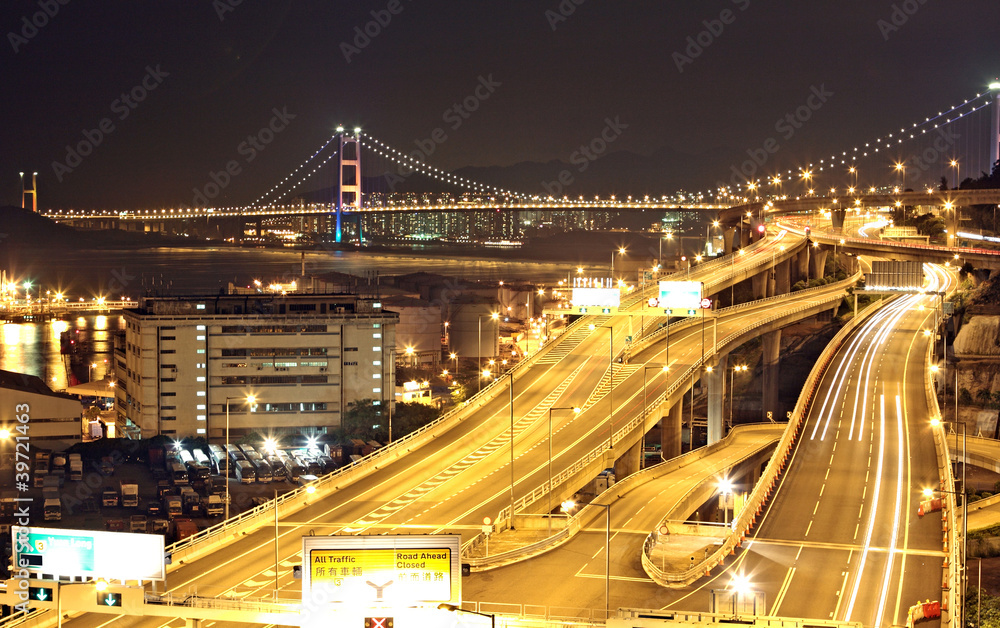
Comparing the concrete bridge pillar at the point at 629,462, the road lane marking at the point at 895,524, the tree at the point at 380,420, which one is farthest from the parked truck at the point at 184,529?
the road lane marking at the point at 895,524

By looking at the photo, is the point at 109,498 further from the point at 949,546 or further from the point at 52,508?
the point at 949,546

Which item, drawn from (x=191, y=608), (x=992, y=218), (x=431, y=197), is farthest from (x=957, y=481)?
(x=431, y=197)

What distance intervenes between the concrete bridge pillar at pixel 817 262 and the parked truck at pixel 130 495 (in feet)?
143

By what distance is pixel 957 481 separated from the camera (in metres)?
24.3

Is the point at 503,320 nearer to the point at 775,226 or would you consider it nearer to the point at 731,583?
the point at 775,226

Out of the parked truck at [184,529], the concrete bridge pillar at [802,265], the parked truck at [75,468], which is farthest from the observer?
the concrete bridge pillar at [802,265]

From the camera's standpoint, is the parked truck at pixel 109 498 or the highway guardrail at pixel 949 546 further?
the parked truck at pixel 109 498

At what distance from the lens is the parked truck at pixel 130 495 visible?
28.0 metres

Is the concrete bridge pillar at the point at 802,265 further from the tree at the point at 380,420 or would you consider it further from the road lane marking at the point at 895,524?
the road lane marking at the point at 895,524

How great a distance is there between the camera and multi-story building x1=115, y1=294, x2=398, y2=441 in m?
39.2

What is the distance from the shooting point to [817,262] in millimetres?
63125

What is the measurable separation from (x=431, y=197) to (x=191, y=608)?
360 feet

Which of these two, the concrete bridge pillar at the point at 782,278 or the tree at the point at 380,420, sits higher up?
the concrete bridge pillar at the point at 782,278

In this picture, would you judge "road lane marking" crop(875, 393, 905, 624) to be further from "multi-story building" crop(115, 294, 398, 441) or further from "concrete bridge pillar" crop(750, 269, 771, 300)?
"concrete bridge pillar" crop(750, 269, 771, 300)
